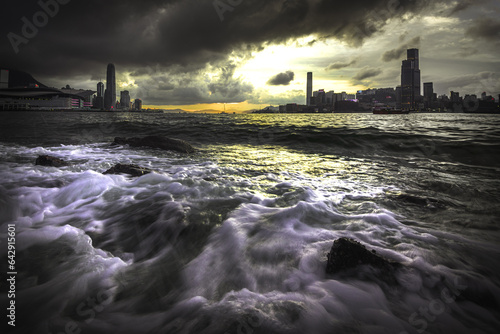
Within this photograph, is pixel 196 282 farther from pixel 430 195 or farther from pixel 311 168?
pixel 311 168

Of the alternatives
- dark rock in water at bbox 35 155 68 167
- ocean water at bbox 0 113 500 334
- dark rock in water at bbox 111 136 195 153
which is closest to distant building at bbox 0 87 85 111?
dark rock in water at bbox 111 136 195 153

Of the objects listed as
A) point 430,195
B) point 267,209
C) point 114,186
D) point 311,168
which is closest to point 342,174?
point 311,168

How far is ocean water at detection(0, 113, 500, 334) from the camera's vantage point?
7.21ft

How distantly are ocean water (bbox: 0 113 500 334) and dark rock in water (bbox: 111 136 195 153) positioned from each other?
5985 mm

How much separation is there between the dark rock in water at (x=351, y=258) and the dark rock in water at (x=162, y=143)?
10.5 metres

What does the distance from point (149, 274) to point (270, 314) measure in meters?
1.57

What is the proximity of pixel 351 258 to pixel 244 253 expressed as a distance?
55.9 inches

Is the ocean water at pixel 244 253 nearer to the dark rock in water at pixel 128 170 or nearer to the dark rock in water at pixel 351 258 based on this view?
the dark rock in water at pixel 351 258

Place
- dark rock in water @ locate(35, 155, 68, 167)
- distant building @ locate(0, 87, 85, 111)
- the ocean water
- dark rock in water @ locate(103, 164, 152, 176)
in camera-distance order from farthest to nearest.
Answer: distant building @ locate(0, 87, 85, 111) < dark rock in water @ locate(35, 155, 68, 167) < dark rock in water @ locate(103, 164, 152, 176) < the ocean water

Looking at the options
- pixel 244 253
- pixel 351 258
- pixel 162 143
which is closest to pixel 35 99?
pixel 162 143

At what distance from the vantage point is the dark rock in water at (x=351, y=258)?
8.96ft

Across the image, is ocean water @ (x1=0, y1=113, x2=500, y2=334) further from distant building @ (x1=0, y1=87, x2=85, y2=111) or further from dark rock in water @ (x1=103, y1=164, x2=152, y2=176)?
distant building @ (x1=0, y1=87, x2=85, y2=111)

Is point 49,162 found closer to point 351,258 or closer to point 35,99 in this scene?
point 351,258

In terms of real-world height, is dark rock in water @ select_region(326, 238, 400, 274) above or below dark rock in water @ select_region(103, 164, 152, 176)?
below
